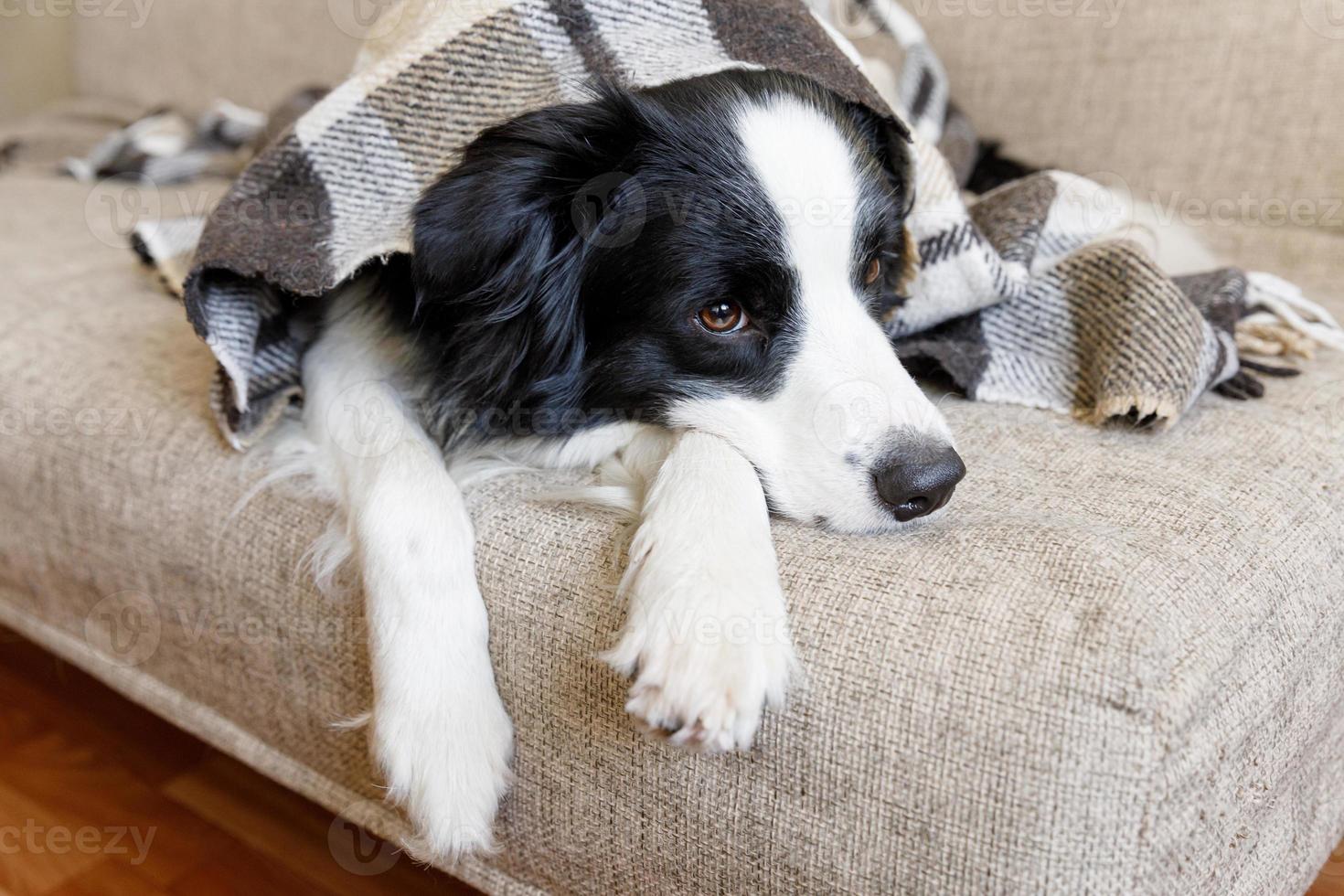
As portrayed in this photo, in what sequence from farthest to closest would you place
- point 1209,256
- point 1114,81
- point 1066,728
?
point 1114,81 < point 1209,256 < point 1066,728

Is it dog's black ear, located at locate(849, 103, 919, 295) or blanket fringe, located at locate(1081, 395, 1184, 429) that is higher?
dog's black ear, located at locate(849, 103, 919, 295)

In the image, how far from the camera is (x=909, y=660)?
30.3 inches

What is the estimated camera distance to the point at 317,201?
121 cm

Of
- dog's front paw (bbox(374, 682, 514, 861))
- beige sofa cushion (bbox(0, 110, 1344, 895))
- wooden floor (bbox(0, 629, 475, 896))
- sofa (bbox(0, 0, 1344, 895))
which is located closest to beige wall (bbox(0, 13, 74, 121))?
sofa (bbox(0, 0, 1344, 895))

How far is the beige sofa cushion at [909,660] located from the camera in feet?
2.41

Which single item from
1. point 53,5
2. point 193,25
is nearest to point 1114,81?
point 193,25

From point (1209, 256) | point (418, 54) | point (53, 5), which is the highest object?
point (418, 54)

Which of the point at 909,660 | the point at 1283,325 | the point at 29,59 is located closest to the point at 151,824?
the point at 909,660

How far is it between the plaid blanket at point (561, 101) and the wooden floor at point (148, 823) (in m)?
0.56

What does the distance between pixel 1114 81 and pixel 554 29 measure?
119cm

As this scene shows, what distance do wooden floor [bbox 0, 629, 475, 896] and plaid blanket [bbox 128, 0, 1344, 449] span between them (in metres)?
0.56

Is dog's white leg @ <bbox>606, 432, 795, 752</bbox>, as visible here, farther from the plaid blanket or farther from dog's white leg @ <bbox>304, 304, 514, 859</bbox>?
the plaid blanket

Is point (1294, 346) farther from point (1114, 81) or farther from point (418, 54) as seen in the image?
point (418, 54)

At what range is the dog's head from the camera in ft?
3.40
